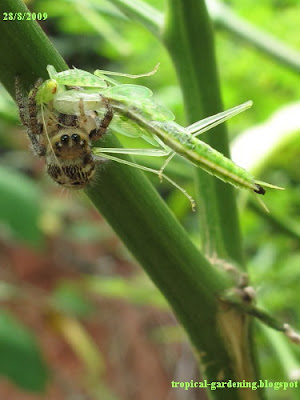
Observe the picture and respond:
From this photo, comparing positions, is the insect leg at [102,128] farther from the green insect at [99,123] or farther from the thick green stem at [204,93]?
the thick green stem at [204,93]

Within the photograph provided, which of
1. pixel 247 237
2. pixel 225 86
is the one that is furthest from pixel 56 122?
pixel 247 237

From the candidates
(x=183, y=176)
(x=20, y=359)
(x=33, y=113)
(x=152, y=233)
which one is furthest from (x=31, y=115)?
(x=20, y=359)

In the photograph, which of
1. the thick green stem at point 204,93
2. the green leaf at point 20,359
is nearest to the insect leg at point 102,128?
the thick green stem at point 204,93

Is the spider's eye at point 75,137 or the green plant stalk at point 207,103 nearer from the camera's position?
the spider's eye at point 75,137

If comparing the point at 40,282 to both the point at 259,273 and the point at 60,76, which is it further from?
the point at 60,76

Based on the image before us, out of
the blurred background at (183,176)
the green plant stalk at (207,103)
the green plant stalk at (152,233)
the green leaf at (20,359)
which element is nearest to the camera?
the green plant stalk at (152,233)

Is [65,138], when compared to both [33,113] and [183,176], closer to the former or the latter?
[33,113]

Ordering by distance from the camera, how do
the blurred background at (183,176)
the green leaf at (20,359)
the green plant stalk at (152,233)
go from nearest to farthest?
the green plant stalk at (152,233) → the blurred background at (183,176) → the green leaf at (20,359)

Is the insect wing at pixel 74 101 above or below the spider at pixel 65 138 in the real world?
above

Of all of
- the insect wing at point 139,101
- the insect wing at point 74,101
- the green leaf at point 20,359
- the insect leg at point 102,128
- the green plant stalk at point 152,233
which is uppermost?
the green leaf at point 20,359
